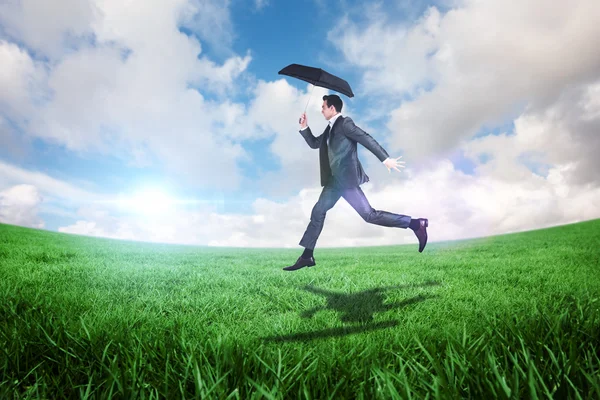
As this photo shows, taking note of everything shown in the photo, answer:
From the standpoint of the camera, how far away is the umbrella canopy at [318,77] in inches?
203

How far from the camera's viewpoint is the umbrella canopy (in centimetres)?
516

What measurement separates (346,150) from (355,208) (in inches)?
34.0

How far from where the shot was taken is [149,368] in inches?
84.4

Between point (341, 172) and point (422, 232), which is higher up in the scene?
point (341, 172)

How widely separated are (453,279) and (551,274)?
61.1 inches

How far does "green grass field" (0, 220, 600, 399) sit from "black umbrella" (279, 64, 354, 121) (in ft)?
9.39

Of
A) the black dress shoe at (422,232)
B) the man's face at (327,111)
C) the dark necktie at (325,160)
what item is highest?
the man's face at (327,111)

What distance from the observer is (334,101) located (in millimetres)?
5297

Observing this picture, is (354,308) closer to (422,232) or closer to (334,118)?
(422,232)

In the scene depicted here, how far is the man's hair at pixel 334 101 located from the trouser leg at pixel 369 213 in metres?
1.17

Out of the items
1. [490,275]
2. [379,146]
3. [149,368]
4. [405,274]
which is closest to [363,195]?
[379,146]

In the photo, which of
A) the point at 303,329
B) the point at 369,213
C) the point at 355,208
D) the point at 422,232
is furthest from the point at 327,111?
the point at 303,329

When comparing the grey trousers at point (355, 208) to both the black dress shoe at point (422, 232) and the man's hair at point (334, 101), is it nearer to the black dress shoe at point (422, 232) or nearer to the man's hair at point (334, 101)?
the black dress shoe at point (422, 232)

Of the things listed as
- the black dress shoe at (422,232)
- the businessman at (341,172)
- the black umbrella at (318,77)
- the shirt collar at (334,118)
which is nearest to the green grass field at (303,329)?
the black dress shoe at (422,232)
